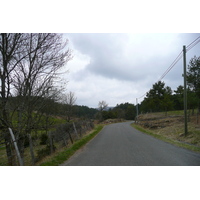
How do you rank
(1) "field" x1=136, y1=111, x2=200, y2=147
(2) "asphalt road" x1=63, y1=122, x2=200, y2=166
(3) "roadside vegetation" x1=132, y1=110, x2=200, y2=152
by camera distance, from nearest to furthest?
(2) "asphalt road" x1=63, y1=122, x2=200, y2=166, (3) "roadside vegetation" x1=132, y1=110, x2=200, y2=152, (1) "field" x1=136, y1=111, x2=200, y2=147

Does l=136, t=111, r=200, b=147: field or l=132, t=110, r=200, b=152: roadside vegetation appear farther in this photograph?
l=136, t=111, r=200, b=147: field

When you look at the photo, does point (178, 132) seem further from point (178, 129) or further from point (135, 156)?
point (135, 156)

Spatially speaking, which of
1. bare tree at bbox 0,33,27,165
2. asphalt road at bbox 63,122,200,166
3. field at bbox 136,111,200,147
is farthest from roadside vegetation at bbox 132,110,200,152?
bare tree at bbox 0,33,27,165

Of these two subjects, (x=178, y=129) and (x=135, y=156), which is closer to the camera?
(x=135, y=156)

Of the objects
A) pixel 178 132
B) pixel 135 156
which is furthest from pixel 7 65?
pixel 178 132

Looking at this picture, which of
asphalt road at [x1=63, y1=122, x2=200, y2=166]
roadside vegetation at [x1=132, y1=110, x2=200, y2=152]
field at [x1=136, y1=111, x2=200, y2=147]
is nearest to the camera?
asphalt road at [x1=63, y1=122, x2=200, y2=166]

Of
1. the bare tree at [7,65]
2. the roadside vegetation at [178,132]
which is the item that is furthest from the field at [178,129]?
the bare tree at [7,65]

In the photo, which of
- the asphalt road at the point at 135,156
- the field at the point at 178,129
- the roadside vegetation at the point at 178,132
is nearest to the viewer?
the asphalt road at the point at 135,156

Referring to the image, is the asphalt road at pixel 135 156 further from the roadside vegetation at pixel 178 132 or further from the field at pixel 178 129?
the field at pixel 178 129

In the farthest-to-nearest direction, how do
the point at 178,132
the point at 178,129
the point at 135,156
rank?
the point at 178,129
the point at 178,132
the point at 135,156

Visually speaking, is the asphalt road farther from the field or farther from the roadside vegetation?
the field

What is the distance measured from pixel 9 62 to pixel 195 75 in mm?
20002

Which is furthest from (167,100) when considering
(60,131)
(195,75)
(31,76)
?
(31,76)

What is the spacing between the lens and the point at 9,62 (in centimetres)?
880
